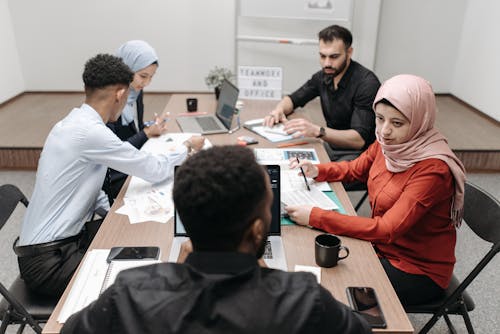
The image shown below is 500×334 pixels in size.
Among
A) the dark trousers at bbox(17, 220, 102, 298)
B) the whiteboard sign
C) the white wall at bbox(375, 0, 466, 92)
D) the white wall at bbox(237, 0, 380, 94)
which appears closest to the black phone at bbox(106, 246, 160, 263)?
the dark trousers at bbox(17, 220, 102, 298)

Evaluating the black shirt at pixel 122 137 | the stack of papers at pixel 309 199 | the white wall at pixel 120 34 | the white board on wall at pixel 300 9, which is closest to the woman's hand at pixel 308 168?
the stack of papers at pixel 309 199

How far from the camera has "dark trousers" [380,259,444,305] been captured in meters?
1.57

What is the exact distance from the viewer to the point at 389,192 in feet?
5.47

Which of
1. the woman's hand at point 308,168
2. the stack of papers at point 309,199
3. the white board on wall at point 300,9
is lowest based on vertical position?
the stack of papers at point 309,199

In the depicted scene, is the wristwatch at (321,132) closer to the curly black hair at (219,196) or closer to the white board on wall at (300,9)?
the curly black hair at (219,196)

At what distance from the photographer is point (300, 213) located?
1.57 meters

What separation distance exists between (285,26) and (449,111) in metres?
1.91

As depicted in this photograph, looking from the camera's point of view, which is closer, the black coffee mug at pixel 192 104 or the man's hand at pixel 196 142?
the man's hand at pixel 196 142

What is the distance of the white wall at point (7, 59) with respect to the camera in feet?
14.8

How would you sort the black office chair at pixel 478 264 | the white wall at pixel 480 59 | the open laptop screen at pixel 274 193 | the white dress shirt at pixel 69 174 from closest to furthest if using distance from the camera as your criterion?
the open laptop screen at pixel 274 193 → the black office chair at pixel 478 264 → the white dress shirt at pixel 69 174 → the white wall at pixel 480 59

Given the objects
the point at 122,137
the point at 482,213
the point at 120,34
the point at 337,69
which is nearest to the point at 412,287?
the point at 482,213

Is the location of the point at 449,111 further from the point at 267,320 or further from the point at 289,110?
the point at 267,320

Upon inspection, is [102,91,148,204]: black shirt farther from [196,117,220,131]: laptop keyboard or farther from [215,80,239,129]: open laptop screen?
[215,80,239,129]: open laptop screen

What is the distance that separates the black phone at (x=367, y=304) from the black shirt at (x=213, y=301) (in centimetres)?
35
